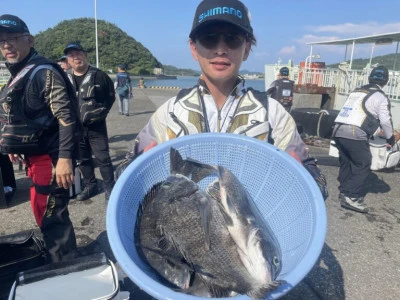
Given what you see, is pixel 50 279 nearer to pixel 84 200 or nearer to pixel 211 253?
pixel 211 253

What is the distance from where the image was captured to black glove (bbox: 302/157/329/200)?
1.72 metres

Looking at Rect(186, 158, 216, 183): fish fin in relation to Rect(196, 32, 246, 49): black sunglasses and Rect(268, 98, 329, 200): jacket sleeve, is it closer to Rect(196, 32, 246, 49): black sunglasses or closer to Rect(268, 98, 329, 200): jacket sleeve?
Rect(268, 98, 329, 200): jacket sleeve

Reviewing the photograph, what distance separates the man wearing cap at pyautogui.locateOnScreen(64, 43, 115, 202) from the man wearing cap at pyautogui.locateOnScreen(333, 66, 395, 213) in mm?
4146

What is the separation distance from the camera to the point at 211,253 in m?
1.45

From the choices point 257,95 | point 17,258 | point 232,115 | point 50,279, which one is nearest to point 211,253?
point 232,115

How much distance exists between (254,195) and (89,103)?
14.4 feet

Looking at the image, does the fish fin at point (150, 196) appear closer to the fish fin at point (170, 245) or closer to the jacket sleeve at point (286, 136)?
the fish fin at point (170, 245)

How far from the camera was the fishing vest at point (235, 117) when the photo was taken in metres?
1.86

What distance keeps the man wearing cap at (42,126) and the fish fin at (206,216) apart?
2038 millimetres

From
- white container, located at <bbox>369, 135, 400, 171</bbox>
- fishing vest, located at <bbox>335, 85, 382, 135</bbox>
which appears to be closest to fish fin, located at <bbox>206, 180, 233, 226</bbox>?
fishing vest, located at <bbox>335, 85, 382, 135</bbox>

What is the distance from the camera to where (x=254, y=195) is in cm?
190

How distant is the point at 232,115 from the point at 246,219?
28.7 inches

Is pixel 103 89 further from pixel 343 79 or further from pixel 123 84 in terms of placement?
pixel 343 79

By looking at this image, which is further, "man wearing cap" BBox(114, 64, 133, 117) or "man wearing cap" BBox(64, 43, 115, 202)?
"man wearing cap" BBox(114, 64, 133, 117)
